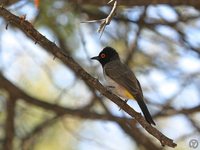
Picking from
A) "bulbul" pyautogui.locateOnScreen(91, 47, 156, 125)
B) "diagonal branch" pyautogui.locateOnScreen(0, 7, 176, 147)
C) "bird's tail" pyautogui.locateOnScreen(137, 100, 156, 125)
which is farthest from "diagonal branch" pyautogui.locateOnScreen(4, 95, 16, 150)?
"diagonal branch" pyautogui.locateOnScreen(0, 7, 176, 147)

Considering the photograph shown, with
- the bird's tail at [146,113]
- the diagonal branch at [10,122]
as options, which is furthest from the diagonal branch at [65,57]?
the diagonal branch at [10,122]

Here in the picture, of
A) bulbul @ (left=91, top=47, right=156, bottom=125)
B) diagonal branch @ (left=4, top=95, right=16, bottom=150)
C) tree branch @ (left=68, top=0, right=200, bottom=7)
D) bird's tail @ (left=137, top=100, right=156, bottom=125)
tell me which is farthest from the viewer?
diagonal branch @ (left=4, top=95, right=16, bottom=150)

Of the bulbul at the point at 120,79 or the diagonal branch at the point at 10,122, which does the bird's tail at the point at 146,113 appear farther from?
the diagonal branch at the point at 10,122

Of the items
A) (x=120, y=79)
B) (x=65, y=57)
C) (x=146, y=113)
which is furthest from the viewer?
(x=120, y=79)

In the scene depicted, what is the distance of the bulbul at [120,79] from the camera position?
4.69 metres

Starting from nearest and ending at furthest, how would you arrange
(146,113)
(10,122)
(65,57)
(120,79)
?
(65,57)
(146,113)
(120,79)
(10,122)

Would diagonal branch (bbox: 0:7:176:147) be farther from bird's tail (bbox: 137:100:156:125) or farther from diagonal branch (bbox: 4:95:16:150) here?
diagonal branch (bbox: 4:95:16:150)

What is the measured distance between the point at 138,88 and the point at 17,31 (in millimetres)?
2719

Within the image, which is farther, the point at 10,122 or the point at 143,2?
the point at 10,122

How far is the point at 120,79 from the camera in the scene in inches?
196

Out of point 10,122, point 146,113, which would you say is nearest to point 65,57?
point 146,113

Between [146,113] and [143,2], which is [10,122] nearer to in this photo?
[143,2]

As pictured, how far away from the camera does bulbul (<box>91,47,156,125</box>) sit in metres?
4.69

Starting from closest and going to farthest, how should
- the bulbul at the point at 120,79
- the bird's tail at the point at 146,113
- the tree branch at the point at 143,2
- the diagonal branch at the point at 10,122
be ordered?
the bird's tail at the point at 146,113 → the bulbul at the point at 120,79 → the tree branch at the point at 143,2 → the diagonal branch at the point at 10,122
